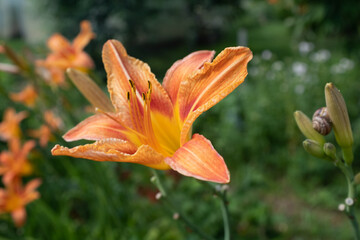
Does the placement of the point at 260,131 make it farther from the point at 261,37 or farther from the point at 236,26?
the point at 236,26

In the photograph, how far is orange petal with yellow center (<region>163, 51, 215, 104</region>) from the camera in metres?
0.86

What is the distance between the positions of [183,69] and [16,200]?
156cm

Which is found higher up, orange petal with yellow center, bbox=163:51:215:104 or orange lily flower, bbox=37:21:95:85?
orange petal with yellow center, bbox=163:51:215:104

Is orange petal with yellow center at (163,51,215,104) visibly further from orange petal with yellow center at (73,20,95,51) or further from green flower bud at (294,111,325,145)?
orange petal with yellow center at (73,20,95,51)

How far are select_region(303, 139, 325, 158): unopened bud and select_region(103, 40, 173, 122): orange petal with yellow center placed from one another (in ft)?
1.14

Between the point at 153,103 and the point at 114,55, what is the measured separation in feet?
0.53

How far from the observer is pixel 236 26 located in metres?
12.3

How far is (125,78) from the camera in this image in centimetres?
91

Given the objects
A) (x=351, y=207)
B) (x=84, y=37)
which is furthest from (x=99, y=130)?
(x=84, y=37)

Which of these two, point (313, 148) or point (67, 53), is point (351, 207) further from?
point (67, 53)

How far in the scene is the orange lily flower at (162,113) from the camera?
0.70 metres

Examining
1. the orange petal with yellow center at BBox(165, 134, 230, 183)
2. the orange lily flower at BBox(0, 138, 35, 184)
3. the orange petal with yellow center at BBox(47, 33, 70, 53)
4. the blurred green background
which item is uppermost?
the orange petal with yellow center at BBox(47, 33, 70, 53)

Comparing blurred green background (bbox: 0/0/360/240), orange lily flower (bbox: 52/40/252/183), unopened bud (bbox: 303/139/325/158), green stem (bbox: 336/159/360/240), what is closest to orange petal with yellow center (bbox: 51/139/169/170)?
orange lily flower (bbox: 52/40/252/183)

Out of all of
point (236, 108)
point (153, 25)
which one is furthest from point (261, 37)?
point (236, 108)
